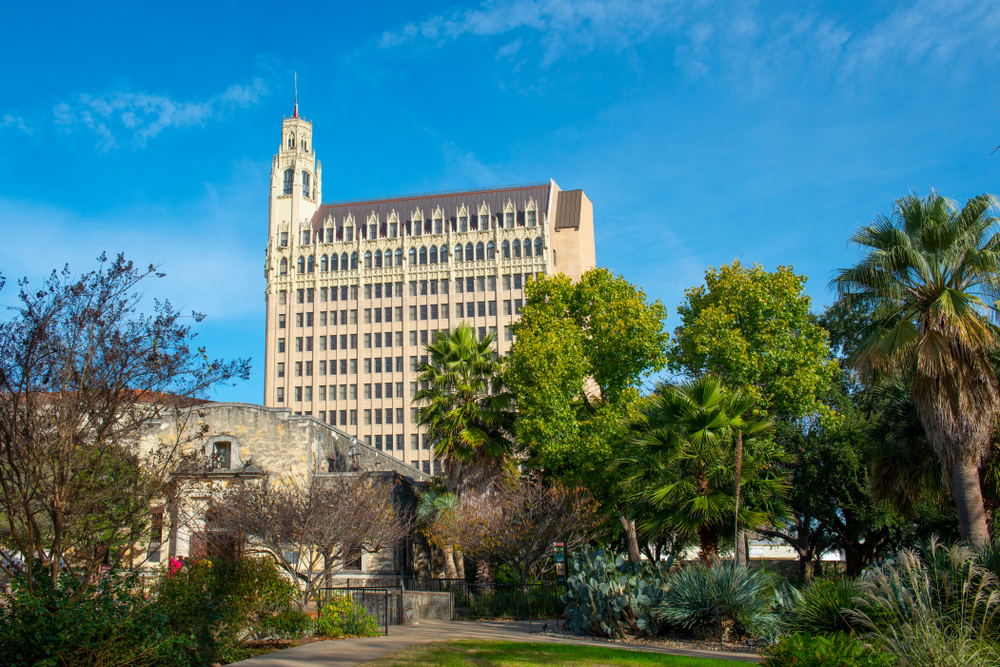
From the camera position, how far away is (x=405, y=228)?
8369 cm

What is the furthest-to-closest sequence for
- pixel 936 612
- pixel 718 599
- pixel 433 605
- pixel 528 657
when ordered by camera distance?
1. pixel 433 605
2. pixel 718 599
3. pixel 528 657
4. pixel 936 612

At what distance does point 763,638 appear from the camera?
13.0m

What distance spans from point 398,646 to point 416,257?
68691 millimetres

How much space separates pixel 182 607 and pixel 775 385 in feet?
70.1

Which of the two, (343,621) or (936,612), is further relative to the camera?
(343,621)

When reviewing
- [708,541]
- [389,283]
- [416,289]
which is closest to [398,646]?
[708,541]

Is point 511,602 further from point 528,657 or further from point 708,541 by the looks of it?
point 528,657

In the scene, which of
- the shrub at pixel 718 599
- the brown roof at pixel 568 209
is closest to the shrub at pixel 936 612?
the shrub at pixel 718 599

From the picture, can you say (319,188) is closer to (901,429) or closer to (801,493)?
(801,493)

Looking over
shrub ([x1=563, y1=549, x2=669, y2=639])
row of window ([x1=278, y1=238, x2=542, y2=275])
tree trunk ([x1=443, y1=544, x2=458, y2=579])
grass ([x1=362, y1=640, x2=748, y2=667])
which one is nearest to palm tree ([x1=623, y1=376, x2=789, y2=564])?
shrub ([x1=563, y1=549, x2=669, y2=639])

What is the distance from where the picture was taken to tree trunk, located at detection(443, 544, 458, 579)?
103 feet

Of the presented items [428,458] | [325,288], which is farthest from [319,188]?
[428,458]

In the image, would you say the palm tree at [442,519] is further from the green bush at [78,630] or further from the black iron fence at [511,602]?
the green bush at [78,630]

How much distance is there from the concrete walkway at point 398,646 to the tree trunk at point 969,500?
219 inches
